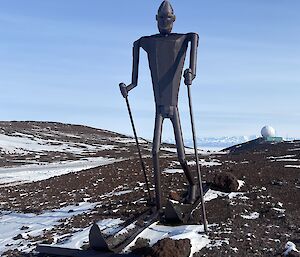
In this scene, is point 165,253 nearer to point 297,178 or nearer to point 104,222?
point 104,222

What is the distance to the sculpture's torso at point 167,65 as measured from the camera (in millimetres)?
8836

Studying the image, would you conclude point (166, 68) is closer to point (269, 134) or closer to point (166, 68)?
point (166, 68)

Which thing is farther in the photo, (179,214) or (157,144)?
(157,144)

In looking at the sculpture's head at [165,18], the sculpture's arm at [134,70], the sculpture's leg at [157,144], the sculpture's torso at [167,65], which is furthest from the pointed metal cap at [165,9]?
the sculpture's leg at [157,144]

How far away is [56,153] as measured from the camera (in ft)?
154

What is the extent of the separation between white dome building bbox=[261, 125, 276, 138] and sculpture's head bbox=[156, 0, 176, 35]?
47.8 meters

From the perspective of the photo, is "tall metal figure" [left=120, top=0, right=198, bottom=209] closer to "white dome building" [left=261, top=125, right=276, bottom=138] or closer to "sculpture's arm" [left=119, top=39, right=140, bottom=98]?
"sculpture's arm" [left=119, top=39, right=140, bottom=98]

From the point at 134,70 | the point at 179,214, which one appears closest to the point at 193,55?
the point at 134,70

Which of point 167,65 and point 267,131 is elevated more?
point 167,65

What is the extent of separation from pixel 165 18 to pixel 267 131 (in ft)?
160

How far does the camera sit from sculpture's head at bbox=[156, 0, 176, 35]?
29.3 ft

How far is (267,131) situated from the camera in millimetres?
55625

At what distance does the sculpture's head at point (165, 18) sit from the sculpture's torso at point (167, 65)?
5.6 inches

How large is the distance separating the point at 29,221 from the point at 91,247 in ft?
14.4
